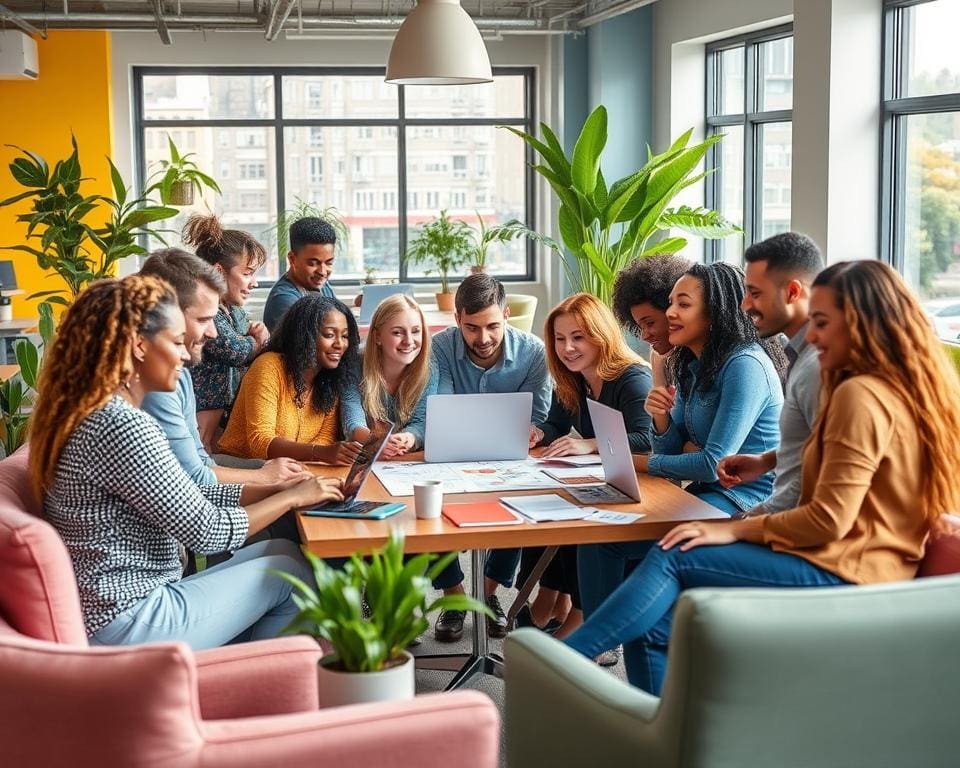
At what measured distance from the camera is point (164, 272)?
352 cm

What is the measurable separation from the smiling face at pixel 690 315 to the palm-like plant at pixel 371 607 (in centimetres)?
164

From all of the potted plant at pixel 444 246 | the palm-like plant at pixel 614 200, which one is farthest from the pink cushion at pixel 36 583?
the potted plant at pixel 444 246

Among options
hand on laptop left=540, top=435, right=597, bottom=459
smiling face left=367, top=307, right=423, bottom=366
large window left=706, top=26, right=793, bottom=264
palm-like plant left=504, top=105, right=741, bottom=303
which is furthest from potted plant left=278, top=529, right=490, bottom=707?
large window left=706, top=26, right=793, bottom=264

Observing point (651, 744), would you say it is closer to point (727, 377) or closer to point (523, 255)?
point (727, 377)

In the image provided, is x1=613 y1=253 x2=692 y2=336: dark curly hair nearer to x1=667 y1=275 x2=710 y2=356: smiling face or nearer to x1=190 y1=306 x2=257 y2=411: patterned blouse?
x1=667 y1=275 x2=710 y2=356: smiling face

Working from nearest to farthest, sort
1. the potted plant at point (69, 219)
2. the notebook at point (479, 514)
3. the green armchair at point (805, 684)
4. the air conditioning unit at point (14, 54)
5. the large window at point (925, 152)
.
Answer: the green armchair at point (805, 684) → the notebook at point (479, 514) → the potted plant at point (69, 219) → the large window at point (925, 152) → the air conditioning unit at point (14, 54)

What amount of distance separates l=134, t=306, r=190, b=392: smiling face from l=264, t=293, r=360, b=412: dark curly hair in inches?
44.4

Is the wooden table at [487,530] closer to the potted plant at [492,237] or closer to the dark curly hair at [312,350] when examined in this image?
the dark curly hair at [312,350]

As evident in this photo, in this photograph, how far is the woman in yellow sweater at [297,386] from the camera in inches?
151

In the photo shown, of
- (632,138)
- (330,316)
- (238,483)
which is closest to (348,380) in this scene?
(330,316)

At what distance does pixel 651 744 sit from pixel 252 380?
2253mm

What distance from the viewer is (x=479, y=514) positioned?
2.96 meters

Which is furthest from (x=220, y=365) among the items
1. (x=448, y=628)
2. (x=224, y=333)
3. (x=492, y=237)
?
(x=492, y=237)

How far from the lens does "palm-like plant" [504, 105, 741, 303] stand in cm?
761
